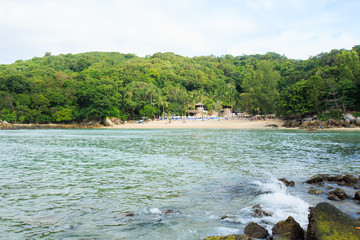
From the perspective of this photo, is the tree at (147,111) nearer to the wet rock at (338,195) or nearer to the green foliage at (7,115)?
the green foliage at (7,115)

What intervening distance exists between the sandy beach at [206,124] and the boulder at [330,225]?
213ft

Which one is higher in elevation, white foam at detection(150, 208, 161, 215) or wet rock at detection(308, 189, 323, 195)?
white foam at detection(150, 208, 161, 215)

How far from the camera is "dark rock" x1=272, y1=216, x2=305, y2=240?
5.81 metres

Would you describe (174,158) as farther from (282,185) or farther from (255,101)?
(255,101)

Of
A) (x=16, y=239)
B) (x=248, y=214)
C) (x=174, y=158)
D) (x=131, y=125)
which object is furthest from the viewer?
(x=131, y=125)

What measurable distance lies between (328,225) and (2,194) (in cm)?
→ 1158

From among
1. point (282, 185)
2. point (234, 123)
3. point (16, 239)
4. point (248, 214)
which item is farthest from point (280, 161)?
point (234, 123)

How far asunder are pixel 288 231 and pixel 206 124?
241ft

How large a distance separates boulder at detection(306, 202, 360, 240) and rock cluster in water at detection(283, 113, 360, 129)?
57.5 meters

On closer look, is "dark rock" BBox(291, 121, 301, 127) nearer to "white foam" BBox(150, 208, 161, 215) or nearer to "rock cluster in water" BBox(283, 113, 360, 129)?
"rock cluster in water" BBox(283, 113, 360, 129)

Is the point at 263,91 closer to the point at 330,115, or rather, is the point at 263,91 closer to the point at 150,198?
the point at 330,115

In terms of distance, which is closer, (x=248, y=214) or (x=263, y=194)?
(x=248, y=214)

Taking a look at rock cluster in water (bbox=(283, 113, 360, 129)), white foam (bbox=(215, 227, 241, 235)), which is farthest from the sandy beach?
white foam (bbox=(215, 227, 241, 235))

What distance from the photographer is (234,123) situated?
77625mm
